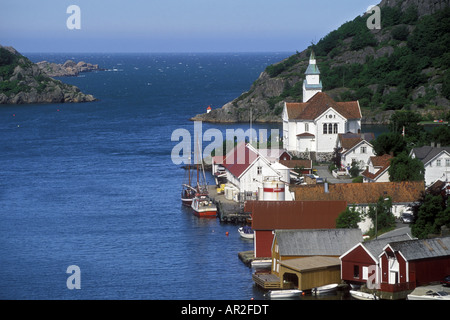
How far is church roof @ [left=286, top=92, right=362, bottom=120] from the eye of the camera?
1975 inches

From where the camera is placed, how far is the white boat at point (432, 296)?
79.4 ft

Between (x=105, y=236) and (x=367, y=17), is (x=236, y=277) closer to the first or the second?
(x=105, y=236)

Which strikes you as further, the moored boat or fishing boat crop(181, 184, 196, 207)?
fishing boat crop(181, 184, 196, 207)

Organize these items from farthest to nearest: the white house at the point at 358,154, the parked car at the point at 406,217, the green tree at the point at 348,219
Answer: the white house at the point at 358,154, the parked car at the point at 406,217, the green tree at the point at 348,219

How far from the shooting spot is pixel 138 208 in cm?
4006

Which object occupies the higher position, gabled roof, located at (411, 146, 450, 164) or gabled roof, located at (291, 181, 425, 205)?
gabled roof, located at (411, 146, 450, 164)

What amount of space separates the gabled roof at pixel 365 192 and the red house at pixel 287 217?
199cm

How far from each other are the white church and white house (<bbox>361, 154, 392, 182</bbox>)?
891cm

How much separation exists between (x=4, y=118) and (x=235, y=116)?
24.2m

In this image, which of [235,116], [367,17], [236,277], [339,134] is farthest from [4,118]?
[236,277]

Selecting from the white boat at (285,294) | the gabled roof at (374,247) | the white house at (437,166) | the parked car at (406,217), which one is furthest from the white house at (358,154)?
the white boat at (285,294)

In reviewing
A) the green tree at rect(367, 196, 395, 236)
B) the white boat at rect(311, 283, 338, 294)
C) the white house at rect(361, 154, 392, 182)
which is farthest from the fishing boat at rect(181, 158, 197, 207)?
the white boat at rect(311, 283, 338, 294)

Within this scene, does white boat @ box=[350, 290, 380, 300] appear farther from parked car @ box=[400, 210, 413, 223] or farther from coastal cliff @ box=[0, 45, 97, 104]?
coastal cliff @ box=[0, 45, 97, 104]

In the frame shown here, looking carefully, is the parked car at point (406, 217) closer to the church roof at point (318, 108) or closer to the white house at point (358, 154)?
the white house at point (358, 154)
